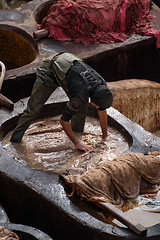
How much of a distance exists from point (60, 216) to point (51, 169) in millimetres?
844

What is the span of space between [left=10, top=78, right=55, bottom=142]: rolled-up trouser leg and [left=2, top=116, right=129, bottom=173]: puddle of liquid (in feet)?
0.55

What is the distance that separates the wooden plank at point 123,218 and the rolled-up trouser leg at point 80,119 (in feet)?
5.39

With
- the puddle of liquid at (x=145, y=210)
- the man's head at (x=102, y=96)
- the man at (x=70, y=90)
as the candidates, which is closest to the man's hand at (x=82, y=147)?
the man at (x=70, y=90)

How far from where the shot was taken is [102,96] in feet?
18.6

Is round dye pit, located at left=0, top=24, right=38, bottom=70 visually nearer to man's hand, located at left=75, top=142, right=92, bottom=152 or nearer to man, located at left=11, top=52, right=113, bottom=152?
man, located at left=11, top=52, right=113, bottom=152

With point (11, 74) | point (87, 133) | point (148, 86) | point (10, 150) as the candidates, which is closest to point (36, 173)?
point (10, 150)

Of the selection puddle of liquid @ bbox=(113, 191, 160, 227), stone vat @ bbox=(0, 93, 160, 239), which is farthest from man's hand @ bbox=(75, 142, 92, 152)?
puddle of liquid @ bbox=(113, 191, 160, 227)

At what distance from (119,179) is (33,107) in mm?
1619

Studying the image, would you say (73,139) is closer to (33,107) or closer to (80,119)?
(80,119)

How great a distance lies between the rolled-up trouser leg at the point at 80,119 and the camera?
21.2 ft

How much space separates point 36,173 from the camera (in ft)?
18.8

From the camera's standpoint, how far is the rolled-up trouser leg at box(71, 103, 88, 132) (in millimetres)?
6449

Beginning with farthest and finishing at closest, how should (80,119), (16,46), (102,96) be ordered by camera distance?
(16,46) < (80,119) < (102,96)

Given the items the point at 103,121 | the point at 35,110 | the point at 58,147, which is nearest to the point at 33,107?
the point at 35,110
